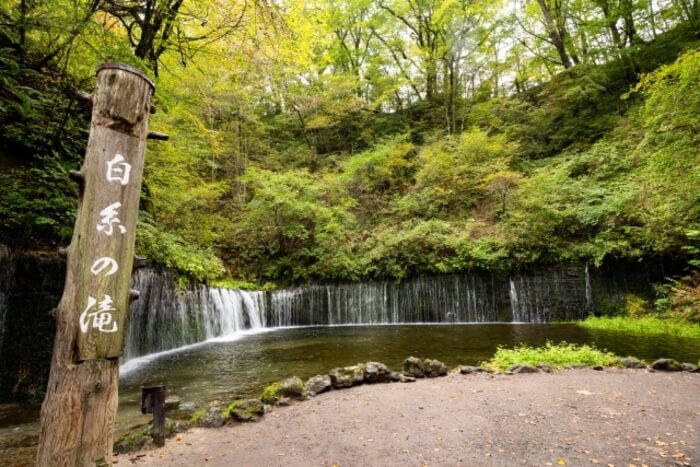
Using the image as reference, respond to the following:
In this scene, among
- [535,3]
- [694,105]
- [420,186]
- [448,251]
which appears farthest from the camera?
[535,3]

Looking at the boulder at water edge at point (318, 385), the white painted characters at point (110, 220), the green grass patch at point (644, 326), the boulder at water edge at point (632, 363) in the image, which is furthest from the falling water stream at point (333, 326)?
the white painted characters at point (110, 220)

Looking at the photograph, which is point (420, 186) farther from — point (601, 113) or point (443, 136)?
point (601, 113)

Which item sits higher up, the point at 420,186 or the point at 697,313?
the point at 420,186

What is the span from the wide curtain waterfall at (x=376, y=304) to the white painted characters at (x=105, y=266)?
713 cm

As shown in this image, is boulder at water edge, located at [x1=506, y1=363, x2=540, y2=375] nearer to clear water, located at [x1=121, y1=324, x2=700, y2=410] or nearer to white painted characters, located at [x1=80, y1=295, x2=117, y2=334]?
clear water, located at [x1=121, y1=324, x2=700, y2=410]

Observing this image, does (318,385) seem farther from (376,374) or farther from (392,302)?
(392,302)

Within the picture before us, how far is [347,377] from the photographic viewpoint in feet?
16.6

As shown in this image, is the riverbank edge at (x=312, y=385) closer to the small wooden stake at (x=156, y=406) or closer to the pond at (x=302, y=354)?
the small wooden stake at (x=156, y=406)

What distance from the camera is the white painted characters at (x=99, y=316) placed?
182 cm

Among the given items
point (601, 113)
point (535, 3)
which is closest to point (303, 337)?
point (601, 113)

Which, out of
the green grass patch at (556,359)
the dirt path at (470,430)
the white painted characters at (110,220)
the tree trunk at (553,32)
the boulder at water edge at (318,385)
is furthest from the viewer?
the tree trunk at (553,32)

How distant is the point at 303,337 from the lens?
34.0ft

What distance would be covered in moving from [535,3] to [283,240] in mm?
17644

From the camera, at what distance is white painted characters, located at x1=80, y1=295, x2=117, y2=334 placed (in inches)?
71.5
